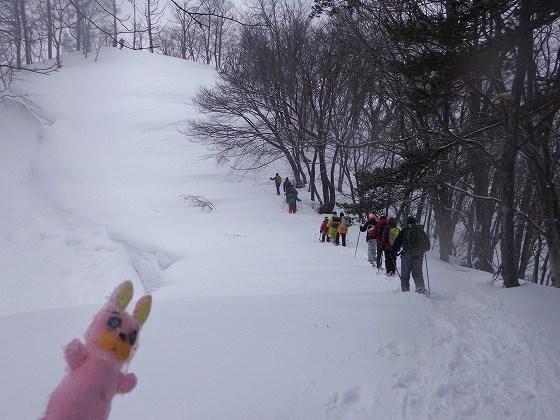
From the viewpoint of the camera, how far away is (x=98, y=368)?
209 cm

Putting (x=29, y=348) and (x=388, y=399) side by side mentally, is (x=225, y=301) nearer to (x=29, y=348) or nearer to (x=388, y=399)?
(x=29, y=348)

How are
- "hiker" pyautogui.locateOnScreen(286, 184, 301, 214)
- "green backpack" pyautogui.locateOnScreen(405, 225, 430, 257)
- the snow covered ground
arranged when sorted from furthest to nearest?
"hiker" pyautogui.locateOnScreen(286, 184, 301, 214), "green backpack" pyautogui.locateOnScreen(405, 225, 430, 257), the snow covered ground

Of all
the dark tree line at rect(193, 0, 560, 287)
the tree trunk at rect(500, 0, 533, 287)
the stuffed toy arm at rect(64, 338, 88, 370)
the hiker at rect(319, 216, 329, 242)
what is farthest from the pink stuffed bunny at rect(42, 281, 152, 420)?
the hiker at rect(319, 216, 329, 242)

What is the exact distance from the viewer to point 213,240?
1633 cm

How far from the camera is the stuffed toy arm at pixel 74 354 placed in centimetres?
211

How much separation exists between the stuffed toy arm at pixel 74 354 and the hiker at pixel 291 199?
63.2 feet

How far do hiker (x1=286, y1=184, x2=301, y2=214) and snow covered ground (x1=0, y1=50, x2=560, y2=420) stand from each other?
2.99ft

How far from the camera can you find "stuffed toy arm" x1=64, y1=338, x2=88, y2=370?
2.11 m

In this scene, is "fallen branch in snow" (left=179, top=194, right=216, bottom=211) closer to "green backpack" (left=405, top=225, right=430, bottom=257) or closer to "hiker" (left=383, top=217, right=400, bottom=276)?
"hiker" (left=383, top=217, right=400, bottom=276)

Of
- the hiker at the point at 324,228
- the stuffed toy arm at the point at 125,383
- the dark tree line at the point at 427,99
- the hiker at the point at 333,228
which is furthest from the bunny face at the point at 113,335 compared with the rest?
the hiker at the point at 324,228

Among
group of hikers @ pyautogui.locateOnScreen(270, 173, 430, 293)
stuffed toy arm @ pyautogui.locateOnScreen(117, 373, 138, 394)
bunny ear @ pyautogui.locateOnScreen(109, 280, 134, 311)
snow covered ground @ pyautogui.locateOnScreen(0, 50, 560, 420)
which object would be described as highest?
bunny ear @ pyautogui.locateOnScreen(109, 280, 134, 311)

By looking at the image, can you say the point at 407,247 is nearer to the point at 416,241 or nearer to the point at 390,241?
the point at 416,241

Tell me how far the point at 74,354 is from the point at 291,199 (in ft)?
63.6

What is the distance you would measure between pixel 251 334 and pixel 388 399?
2073 millimetres
